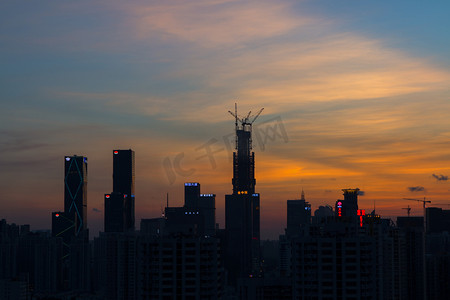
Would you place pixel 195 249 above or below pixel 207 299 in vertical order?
above

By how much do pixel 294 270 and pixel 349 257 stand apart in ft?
35.6

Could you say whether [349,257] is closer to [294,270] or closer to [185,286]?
[294,270]

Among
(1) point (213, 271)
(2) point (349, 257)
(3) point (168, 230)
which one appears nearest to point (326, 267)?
(2) point (349, 257)

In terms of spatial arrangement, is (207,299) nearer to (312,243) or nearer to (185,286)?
(185,286)

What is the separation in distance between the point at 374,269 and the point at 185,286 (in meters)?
35.2

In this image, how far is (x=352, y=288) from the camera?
13912 cm

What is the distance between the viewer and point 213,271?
14575 cm

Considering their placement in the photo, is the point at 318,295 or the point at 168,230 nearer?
the point at 318,295

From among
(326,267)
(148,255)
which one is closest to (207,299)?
(148,255)

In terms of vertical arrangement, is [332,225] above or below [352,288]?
above

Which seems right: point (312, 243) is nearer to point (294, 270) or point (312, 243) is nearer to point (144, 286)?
point (294, 270)

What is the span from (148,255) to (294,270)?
91.4 ft

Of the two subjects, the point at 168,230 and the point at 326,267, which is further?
the point at 168,230

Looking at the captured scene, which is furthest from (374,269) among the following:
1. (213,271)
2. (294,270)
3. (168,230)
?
(168,230)
